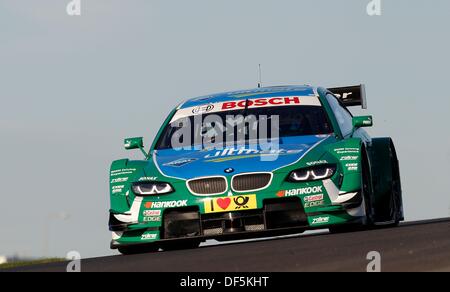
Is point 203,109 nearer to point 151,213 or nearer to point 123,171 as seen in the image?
point 123,171

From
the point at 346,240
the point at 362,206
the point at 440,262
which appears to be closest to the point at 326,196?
the point at 362,206

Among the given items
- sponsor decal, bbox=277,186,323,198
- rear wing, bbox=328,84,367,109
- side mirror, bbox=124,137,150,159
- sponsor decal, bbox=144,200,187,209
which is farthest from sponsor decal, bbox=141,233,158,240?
rear wing, bbox=328,84,367,109

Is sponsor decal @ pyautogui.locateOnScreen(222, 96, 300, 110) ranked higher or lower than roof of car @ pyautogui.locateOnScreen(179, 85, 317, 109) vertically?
lower

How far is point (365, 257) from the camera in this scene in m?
7.46

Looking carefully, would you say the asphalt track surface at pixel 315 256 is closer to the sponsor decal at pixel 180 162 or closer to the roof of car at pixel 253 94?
the sponsor decal at pixel 180 162

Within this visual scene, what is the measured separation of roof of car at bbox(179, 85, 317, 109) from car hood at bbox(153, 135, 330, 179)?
109 centimetres

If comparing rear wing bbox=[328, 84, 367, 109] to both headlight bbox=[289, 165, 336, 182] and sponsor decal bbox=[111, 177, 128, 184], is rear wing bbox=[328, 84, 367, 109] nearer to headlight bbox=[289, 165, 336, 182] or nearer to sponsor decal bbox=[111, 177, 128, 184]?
headlight bbox=[289, 165, 336, 182]

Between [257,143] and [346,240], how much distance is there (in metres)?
2.23

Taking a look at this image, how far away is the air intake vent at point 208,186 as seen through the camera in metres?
10.5

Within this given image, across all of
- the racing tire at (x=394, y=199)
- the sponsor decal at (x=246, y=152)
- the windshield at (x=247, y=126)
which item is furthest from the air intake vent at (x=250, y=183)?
the racing tire at (x=394, y=199)

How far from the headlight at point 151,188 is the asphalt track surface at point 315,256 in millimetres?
958

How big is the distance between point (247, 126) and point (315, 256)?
402 cm

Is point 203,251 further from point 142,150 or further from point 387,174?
point 387,174

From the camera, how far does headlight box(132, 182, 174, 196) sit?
1065cm
